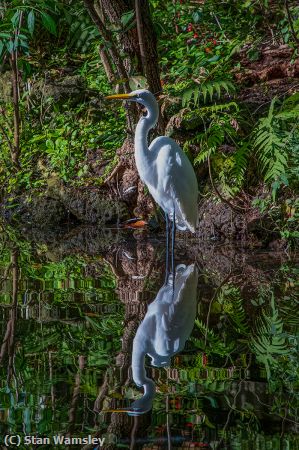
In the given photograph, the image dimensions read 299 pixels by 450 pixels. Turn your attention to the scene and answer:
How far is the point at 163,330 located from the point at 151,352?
1.69 feet

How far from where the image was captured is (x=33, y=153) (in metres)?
11.8

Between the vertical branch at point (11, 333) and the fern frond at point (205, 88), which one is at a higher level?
the fern frond at point (205, 88)

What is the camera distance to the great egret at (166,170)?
285 inches

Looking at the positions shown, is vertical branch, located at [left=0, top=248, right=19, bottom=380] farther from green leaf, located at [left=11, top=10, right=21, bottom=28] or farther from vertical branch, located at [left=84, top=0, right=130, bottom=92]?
vertical branch, located at [left=84, top=0, right=130, bottom=92]

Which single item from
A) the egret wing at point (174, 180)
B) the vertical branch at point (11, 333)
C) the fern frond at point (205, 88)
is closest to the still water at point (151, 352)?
the vertical branch at point (11, 333)

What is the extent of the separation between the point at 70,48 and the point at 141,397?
1079 centimetres

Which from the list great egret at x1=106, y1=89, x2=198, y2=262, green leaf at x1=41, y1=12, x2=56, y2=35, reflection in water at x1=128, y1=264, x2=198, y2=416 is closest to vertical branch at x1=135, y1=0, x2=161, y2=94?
great egret at x1=106, y1=89, x2=198, y2=262

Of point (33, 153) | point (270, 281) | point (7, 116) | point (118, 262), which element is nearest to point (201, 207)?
point (118, 262)

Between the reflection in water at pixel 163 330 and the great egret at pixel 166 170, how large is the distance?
1108mm

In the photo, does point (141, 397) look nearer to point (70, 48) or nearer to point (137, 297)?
point (137, 297)

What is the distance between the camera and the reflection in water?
3615 millimetres

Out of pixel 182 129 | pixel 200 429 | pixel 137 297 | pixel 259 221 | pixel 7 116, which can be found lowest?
pixel 200 429

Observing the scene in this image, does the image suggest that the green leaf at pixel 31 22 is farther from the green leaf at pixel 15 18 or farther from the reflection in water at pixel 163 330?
the reflection in water at pixel 163 330

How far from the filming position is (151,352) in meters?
4.16
